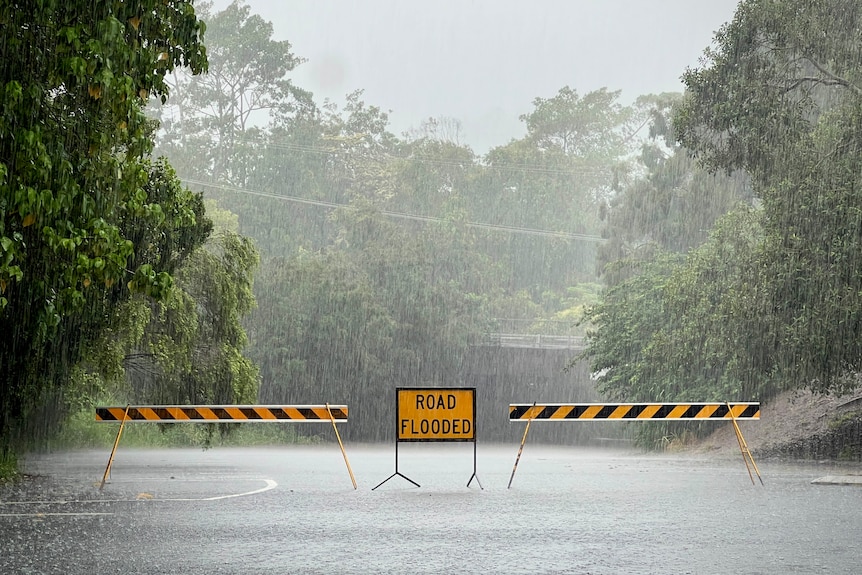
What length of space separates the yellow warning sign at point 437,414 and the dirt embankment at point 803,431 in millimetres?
13445

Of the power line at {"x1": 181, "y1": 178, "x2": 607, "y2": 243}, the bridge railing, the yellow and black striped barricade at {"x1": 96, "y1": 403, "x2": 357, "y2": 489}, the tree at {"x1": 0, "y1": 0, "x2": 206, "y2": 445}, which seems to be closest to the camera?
the tree at {"x1": 0, "y1": 0, "x2": 206, "y2": 445}

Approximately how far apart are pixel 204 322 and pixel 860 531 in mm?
17928

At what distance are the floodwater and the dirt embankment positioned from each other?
912 cm

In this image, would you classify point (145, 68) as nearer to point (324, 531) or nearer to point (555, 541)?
point (324, 531)

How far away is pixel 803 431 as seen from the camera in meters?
31.3

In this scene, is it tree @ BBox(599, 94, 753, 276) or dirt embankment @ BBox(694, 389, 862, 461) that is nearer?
dirt embankment @ BBox(694, 389, 862, 461)

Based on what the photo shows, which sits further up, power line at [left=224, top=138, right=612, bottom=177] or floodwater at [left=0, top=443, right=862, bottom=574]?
power line at [left=224, top=138, right=612, bottom=177]

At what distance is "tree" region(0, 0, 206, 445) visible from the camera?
37.1ft

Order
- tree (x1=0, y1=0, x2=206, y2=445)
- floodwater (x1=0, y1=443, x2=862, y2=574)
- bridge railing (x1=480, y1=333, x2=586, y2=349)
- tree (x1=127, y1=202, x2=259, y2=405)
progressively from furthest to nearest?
bridge railing (x1=480, y1=333, x2=586, y2=349) → tree (x1=127, y1=202, x2=259, y2=405) → tree (x1=0, y1=0, x2=206, y2=445) → floodwater (x1=0, y1=443, x2=862, y2=574)

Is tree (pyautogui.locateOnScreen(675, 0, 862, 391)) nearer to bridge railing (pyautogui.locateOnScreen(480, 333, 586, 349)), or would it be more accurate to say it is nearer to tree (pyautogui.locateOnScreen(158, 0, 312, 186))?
bridge railing (pyautogui.locateOnScreen(480, 333, 586, 349))

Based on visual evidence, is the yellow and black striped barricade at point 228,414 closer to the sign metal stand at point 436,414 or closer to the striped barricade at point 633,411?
the sign metal stand at point 436,414

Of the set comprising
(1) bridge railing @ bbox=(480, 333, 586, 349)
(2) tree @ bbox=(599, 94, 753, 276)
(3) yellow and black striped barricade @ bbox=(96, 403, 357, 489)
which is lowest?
(3) yellow and black striped barricade @ bbox=(96, 403, 357, 489)

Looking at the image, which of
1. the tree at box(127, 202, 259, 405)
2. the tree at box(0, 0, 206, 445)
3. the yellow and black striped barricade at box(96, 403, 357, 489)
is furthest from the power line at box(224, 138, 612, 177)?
the tree at box(0, 0, 206, 445)

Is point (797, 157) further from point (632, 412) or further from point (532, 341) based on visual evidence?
point (532, 341)
